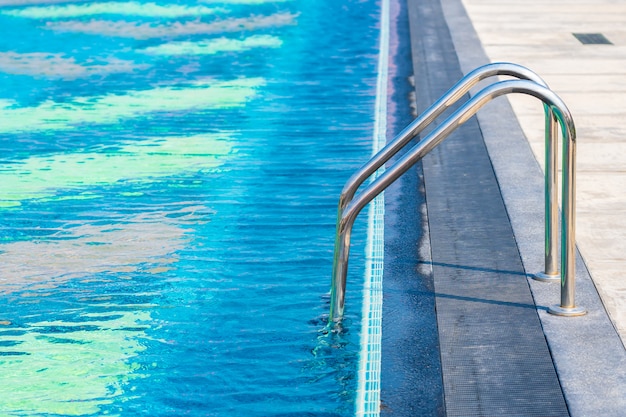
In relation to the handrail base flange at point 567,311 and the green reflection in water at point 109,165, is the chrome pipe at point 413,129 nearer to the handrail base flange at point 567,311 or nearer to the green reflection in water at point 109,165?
the handrail base flange at point 567,311

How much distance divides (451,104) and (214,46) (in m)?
8.75

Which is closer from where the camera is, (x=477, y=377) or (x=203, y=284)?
(x=477, y=377)

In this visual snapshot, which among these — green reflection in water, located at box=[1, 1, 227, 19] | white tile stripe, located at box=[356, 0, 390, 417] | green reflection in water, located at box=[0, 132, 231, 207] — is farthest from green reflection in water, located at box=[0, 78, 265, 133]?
green reflection in water, located at box=[1, 1, 227, 19]

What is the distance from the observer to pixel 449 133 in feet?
11.6

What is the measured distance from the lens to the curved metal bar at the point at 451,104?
12.5 ft

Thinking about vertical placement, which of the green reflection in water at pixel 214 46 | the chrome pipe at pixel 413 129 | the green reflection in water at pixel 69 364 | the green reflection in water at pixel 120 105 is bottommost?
the green reflection in water at pixel 69 364

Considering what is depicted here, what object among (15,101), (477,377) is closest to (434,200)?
(477,377)

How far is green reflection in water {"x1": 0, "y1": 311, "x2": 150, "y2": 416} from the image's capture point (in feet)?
12.5

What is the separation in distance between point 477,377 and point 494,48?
7.64 m

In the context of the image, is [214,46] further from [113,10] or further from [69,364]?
[69,364]

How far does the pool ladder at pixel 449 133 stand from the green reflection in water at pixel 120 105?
4.93 m

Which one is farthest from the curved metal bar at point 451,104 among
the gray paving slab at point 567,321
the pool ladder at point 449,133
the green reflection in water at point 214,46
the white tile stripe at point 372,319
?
the green reflection in water at point 214,46

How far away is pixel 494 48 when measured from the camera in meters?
10.7

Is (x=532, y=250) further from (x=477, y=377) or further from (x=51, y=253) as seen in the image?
(x=51, y=253)
